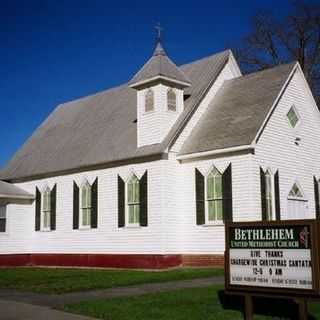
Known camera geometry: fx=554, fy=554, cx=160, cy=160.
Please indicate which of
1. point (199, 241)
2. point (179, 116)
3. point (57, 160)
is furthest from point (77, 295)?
point (57, 160)

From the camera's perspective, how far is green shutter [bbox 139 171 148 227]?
23.7 meters

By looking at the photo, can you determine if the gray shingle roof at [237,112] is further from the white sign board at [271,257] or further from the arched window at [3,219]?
the arched window at [3,219]

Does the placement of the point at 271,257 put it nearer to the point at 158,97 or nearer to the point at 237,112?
the point at 237,112

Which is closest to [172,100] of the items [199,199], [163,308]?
[199,199]

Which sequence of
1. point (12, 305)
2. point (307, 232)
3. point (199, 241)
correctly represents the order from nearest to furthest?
1. point (307, 232)
2. point (12, 305)
3. point (199, 241)

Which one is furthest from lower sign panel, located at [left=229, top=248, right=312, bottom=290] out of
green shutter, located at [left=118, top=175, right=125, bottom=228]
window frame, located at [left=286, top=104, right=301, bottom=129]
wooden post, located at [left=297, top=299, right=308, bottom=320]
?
window frame, located at [left=286, top=104, right=301, bottom=129]

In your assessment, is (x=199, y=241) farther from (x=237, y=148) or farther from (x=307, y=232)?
(x=307, y=232)

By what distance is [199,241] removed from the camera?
74.7ft

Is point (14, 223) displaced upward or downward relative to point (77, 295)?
upward

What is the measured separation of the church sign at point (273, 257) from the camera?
9.52 meters

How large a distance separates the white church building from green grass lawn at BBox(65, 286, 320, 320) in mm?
8463

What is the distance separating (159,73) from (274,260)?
15.7 meters

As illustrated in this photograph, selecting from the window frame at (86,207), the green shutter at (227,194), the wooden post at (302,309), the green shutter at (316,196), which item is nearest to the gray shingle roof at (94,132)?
the window frame at (86,207)

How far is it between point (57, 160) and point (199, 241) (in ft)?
35.2
